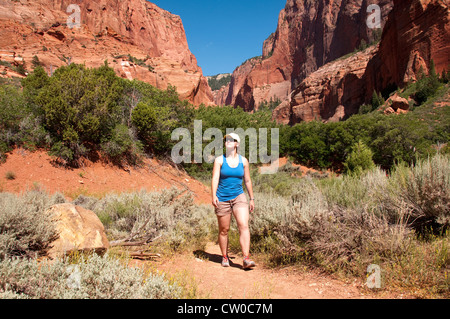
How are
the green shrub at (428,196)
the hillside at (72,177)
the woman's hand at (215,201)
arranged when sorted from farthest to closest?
the hillside at (72,177), the woman's hand at (215,201), the green shrub at (428,196)

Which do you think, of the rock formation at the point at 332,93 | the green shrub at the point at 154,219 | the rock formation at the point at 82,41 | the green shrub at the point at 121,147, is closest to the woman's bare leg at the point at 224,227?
the green shrub at the point at 154,219

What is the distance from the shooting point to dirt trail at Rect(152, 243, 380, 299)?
9.00 ft

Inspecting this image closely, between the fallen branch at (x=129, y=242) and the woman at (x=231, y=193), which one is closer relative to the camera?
the woman at (x=231, y=193)

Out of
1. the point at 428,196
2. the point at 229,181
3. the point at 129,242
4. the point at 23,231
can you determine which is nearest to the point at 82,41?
the point at 129,242

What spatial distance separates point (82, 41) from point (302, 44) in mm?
91734

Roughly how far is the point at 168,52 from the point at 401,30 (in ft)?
177

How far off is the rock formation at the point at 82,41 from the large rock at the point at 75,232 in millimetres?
33865

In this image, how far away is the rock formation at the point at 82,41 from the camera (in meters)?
33.4

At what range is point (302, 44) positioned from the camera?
10594 centimetres

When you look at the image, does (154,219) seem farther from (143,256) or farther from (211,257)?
(211,257)

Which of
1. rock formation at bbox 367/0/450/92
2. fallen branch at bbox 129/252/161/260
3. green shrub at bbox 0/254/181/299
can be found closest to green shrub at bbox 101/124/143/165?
fallen branch at bbox 129/252/161/260

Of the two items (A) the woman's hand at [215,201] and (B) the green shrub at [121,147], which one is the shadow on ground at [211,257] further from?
(B) the green shrub at [121,147]

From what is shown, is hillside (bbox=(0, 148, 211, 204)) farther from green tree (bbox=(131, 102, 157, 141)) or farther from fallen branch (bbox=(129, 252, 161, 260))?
fallen branch (bbox=(129, 252, 161, 260))

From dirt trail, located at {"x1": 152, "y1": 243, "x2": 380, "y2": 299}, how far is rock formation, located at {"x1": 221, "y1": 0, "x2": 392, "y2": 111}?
9027 cm
